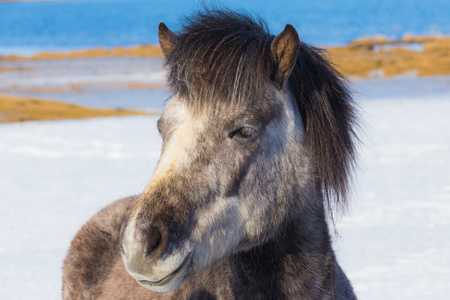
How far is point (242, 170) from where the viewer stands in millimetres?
2266

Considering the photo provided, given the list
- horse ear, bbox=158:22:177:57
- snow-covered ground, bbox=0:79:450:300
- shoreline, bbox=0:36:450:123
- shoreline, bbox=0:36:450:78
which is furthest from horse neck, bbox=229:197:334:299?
shoreline, bbox=0:36:450:78

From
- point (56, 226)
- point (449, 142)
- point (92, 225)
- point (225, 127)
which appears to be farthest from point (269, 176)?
point (449, 142)

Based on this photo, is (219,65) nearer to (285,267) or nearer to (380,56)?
(285,267)

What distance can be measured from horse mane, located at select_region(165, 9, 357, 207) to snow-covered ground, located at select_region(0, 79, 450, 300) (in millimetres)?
550

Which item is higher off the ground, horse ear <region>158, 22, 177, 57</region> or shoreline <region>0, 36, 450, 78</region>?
shoreline <region>0, 36, 450, 78</region>

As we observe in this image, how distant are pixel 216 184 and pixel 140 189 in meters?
4.77

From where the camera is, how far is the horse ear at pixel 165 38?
2665mm

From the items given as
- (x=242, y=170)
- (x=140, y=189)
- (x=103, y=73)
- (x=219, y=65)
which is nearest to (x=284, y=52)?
(x=219, y=65)

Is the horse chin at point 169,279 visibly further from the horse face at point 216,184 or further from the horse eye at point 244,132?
the horse eye at point 244,132

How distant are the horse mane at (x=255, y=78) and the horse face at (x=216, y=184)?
5 centimetres

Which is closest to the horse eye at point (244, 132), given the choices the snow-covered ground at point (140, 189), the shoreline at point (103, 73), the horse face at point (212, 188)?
the horse face at point (212, 188)

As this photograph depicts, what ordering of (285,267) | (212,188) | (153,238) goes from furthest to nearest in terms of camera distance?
(285,267) < (212,188) < (153,238)

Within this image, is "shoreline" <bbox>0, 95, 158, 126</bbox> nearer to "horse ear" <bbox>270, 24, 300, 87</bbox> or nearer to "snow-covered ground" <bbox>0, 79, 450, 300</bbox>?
"snow-covered ground" <bbox>0, 79, 450, 300</bbox>

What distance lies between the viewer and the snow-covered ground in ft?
15.0
